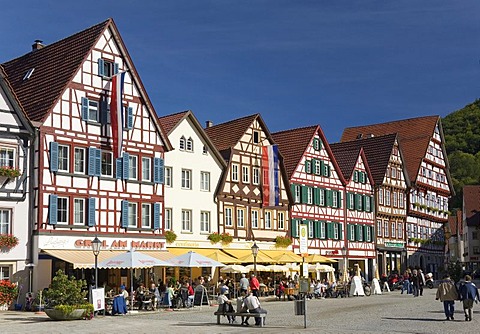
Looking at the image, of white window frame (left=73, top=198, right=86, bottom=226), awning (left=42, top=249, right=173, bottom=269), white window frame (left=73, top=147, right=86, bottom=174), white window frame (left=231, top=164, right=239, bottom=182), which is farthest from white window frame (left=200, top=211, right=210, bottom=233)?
white window frame (left=73, top=147, right=86, bottom=174)

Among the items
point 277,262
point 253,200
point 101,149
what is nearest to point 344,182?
point 253,200

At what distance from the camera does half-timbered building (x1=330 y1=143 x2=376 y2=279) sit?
61125 mm

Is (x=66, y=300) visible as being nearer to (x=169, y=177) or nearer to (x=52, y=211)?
(x=52, y=211)

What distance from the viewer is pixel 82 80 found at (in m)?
39.0

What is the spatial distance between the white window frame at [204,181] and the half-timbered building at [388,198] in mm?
22034

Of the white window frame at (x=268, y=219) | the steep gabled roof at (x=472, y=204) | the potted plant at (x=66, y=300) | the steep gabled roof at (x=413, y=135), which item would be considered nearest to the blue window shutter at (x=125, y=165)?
the potted plant at (x=66, y=300)

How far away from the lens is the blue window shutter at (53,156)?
37000 millimetres

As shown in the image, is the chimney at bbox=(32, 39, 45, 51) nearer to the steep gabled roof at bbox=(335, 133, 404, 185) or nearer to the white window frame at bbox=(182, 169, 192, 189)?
the white window frame at bbox=(182, 169, 192, 189)

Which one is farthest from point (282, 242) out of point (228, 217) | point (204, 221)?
point (204, 221)

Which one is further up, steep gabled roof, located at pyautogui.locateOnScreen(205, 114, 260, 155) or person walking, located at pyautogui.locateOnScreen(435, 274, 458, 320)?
steep gabled roof, located at pyautogui.locateOnScreen(205, 114, 260, 155)

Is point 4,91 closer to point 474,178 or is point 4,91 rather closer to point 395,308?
point 395,308

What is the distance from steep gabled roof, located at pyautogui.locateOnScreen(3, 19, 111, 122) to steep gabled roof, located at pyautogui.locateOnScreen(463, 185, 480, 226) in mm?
69216

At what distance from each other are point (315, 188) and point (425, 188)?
21668mm

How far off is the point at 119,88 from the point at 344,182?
25.5 m
